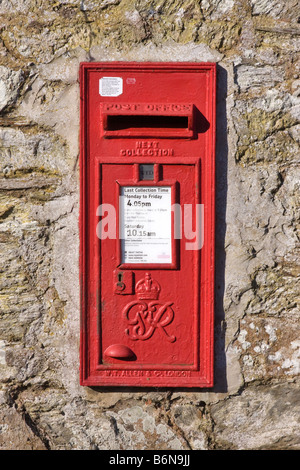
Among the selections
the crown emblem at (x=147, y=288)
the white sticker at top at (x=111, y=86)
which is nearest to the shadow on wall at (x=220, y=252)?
the crown emblem at (x=147, y=288)

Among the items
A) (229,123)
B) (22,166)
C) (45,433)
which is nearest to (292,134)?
(229,123)

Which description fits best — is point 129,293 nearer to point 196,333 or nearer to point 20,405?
point 196,333

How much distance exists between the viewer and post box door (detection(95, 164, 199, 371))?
199 cm

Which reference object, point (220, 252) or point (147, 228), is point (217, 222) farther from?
point (147, 228)

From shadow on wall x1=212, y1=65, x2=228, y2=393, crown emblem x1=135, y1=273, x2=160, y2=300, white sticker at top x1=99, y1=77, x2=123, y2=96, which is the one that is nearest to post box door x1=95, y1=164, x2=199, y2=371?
crown emblem x1=135, y1=273, x2=160, y2=300

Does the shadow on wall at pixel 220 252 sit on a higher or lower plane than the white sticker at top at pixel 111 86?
lower

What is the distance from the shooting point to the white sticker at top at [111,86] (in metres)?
1.98

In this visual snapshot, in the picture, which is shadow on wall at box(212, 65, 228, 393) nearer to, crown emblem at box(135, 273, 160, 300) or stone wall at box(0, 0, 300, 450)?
stone wall at box(0, 0, 300, 450)

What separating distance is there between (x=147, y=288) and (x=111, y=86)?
918 mm

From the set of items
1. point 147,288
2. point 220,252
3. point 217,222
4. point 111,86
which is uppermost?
point 111,86

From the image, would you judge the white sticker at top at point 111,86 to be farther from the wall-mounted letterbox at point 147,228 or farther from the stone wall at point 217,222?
the stone wall at point 217,222

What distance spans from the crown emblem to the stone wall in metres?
0.30

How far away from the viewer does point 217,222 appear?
2.08 meters

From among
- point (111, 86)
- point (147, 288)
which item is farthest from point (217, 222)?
point (111, 86)
